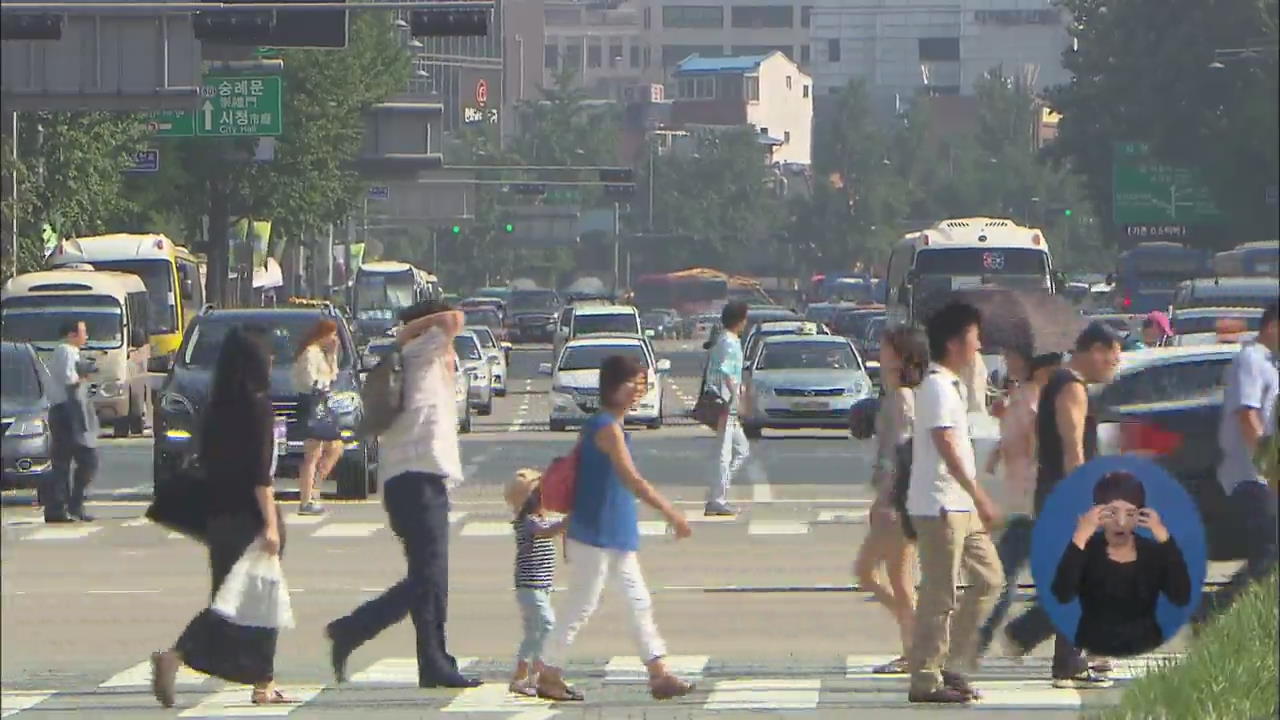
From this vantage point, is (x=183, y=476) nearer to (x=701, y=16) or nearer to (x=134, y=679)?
(x=134, y=679)

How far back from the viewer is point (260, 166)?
3322cm

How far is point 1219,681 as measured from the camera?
9.43 meters

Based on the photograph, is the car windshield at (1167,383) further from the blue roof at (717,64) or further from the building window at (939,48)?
the blue roof at (717,64)

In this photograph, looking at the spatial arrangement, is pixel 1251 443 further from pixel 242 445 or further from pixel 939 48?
pixel 939 48

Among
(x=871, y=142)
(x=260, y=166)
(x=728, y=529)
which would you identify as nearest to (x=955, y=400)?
(x=871, y=142)

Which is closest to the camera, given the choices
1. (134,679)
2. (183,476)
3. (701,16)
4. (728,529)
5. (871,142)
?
(183,476)

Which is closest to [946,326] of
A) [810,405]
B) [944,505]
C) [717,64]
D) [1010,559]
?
[944,505]

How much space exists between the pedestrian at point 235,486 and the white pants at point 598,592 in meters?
1.24

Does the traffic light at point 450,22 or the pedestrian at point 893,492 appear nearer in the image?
the pedestrian at point 893,492

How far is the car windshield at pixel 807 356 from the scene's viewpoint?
3300 centimetres

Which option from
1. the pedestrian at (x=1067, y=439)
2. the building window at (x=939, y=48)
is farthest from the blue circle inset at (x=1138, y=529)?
the building window at (x=939, y=48)

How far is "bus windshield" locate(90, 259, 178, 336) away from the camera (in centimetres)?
4088

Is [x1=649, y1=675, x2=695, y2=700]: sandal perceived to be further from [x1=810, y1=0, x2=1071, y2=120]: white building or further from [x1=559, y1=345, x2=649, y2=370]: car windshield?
[x1=559, y1=345, x2=649, y2=370]: car windshield

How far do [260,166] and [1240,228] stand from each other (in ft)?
79.7
